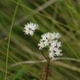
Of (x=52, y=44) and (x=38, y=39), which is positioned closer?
(x=52, y=44)

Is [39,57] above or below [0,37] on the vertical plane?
Answer: below

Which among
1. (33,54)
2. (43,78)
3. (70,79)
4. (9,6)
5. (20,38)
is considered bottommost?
(43,78)

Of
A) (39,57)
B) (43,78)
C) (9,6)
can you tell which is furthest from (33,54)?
(43,78)

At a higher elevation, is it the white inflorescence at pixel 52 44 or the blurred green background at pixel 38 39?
the blurred green background at pixel 38 39

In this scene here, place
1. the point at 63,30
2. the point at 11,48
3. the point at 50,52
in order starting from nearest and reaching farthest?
A: the point at 50,52, the point at 63,30, the point at 11,48

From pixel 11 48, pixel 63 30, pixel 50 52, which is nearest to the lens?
pixel 50 52

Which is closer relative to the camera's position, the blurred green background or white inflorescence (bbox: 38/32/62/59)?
white inflorescence (bbox: 38/32/62/59)

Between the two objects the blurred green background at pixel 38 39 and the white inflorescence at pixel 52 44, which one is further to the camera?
the blurred green background at pixel 38 39

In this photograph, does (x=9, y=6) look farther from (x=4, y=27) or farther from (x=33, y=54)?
(x=33, y=54)

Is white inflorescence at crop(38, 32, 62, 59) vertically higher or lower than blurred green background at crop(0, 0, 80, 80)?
lower

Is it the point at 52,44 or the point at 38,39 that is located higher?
the point at 38,39

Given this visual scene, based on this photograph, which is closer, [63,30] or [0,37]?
[63,30]
